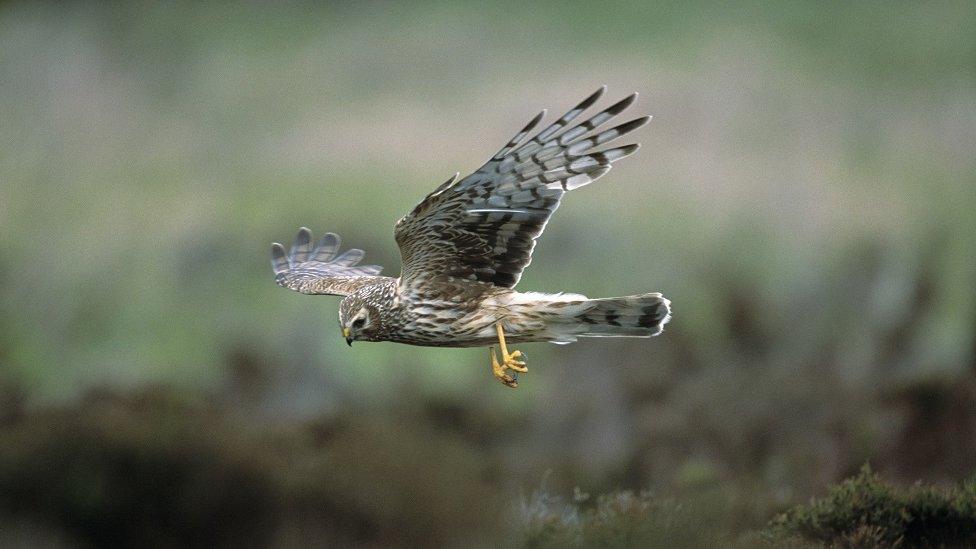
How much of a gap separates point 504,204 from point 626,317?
1.76ft

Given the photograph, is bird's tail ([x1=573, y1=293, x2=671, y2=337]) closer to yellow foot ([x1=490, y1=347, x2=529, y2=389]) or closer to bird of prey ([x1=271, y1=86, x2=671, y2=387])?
bird of prey ([x1=271, y1=86, x2=671, y2=387])

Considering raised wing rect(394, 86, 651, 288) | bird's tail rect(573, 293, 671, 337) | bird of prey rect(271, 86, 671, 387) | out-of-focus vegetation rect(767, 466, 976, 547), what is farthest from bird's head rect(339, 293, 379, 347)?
out-of-focus vegetation rect(767, 466, 976, 547)

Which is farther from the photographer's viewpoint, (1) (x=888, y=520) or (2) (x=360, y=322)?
(1) (x=888, y=520)

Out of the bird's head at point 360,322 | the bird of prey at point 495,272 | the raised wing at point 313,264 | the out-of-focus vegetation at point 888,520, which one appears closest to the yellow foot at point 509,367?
the bird of prey at point 495,272

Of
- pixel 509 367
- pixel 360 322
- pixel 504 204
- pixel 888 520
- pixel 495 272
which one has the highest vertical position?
pixel 504 204

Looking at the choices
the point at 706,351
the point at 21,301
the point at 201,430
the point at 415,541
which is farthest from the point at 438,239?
the point at 21,301

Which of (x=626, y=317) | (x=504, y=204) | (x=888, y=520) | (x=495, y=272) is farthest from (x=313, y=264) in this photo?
(x=888, y=520)

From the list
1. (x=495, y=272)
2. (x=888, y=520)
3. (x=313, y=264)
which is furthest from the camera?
(x=313, y=264)

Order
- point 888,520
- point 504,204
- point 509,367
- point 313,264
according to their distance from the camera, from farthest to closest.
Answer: point 313,264 < point 888,520 < point 504,204 < point 509,367

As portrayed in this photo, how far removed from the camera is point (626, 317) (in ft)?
11.5

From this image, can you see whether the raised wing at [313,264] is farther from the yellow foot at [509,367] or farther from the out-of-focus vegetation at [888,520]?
the out-of-focus vegetation at [888,520]

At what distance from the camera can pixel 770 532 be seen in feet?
13.6

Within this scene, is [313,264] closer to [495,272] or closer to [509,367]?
[495,272]

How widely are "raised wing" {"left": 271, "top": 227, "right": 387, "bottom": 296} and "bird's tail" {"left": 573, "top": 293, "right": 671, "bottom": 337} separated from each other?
44.7 inches
